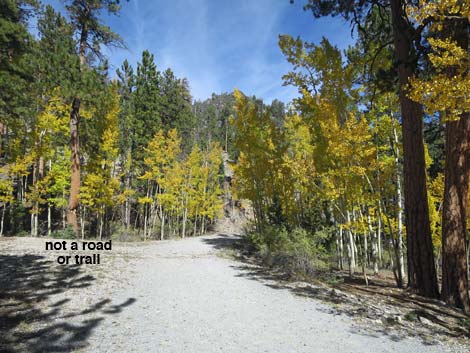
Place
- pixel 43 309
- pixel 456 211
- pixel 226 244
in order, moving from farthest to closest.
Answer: pixel 226 244
pixel 456 211
pixel 43 309

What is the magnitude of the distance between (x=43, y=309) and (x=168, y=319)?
6.11 feet

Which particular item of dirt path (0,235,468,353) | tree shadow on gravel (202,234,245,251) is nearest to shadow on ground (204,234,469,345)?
dirt path (0,235,468,353)

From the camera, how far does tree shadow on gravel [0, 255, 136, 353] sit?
3.00 meters

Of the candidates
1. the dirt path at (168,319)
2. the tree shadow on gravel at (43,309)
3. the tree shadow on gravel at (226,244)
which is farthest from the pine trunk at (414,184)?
the tree shadow on gravel at (226,244)

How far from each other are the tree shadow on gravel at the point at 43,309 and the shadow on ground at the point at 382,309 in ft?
12.4

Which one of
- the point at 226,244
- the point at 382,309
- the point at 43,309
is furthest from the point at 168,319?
the point at 226,244

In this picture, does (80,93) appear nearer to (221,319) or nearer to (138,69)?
(221,319)

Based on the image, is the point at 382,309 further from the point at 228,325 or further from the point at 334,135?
the point at 334,135

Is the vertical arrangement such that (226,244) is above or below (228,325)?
below

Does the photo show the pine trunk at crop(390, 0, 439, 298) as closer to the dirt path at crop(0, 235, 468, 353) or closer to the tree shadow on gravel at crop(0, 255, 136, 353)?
the dirt path at crop(0, 235, 468, 353)

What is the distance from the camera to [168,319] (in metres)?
4.05

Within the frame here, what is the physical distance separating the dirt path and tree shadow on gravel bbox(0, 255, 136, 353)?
1 centimetres

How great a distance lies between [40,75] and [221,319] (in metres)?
13.9

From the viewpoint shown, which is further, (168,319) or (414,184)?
(414,184)
